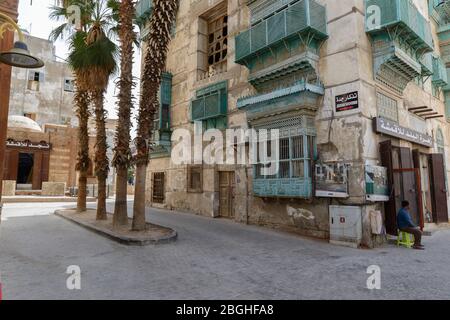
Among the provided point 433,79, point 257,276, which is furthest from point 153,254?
point 433,79

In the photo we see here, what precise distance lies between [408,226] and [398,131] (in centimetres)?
329

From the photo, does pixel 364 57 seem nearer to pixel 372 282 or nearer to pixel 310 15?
pixel 310 15

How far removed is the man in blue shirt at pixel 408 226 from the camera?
8.09 m

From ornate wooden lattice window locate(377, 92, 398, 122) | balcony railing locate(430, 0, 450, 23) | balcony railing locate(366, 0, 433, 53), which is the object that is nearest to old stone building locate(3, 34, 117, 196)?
ornate wooden lattice window locate(377, 92, 398, 122)

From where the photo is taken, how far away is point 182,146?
15.8 metres

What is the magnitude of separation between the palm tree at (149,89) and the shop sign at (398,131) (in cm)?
703

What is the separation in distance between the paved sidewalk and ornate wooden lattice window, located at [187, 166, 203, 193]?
535 cm

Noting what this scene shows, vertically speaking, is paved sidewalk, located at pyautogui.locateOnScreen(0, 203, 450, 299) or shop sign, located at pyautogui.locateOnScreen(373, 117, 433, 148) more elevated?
shop sign, located at pyautogui.locateOnScreen(373, 117, 433, 148)

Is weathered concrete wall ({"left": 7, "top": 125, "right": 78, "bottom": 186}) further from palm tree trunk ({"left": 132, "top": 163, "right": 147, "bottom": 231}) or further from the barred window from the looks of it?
the barred window

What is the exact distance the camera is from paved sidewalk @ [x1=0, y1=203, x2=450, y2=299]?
4.72 metres

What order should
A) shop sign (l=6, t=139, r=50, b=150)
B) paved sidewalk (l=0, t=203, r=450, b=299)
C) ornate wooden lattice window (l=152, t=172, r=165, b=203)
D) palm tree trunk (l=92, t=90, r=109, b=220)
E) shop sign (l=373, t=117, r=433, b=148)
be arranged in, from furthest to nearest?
shop sign (l=6, t=139, r=50, b=150)
ornate wooden lattice window (l=152, t=172, r=165, b=203)
palm tree trunk (l=92, t=90, r=109, b=220)
shop sign (l=373, t=117, r=433, b=148)
paved sidewalk (l=0, t=203, r=450, b=299)

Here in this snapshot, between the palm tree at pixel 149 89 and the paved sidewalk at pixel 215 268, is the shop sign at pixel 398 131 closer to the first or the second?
the paved sidewalk at pixel 215 268

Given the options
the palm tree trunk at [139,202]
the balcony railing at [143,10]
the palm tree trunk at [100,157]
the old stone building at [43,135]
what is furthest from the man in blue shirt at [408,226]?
the old stone building at [43,135]

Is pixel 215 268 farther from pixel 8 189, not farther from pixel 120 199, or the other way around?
pixel 8 189
